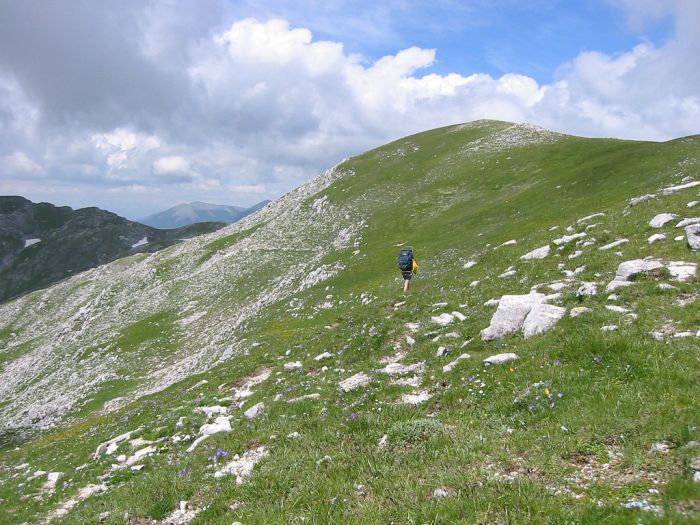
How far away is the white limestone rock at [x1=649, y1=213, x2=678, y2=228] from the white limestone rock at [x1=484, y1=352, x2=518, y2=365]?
568 inches

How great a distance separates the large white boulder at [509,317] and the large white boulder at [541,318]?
18.8 inches

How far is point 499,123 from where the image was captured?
10544cm

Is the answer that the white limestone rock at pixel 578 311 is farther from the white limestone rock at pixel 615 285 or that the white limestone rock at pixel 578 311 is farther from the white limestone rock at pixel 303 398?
the white limestone rock at pixel 303 398

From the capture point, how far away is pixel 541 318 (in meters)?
13.9

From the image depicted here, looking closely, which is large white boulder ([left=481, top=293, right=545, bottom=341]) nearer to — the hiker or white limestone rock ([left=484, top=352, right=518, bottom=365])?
white limestone rock ([left=484, top=352, right=518, bottom=365])

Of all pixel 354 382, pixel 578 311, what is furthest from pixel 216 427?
pixel 578 311

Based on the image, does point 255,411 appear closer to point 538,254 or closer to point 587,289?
point 587,289

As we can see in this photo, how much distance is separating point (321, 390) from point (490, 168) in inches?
2666

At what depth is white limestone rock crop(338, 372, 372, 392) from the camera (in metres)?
14.8

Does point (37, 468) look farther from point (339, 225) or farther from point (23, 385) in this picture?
point (339, 225)

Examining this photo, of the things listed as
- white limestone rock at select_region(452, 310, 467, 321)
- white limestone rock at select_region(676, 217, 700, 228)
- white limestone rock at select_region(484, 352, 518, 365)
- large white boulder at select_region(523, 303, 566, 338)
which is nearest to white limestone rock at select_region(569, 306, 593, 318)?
large white boulder at select_region(523, 303, 566, 338)

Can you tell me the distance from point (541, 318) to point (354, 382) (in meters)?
6.81

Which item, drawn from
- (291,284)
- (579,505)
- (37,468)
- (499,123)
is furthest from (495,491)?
(499,123)

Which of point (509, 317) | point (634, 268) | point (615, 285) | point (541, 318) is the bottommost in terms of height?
point (509, 317)
